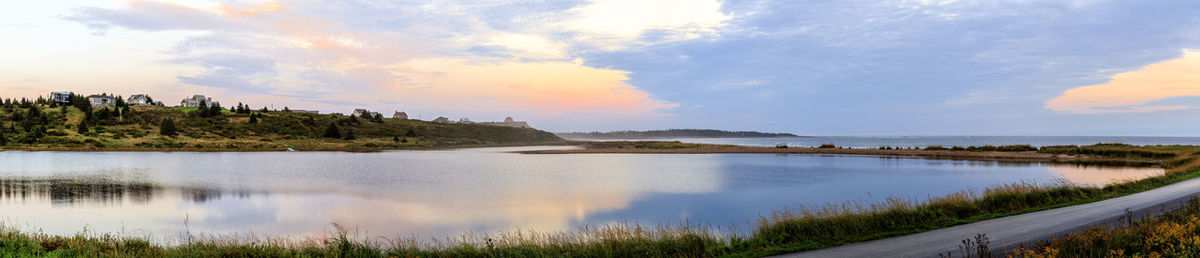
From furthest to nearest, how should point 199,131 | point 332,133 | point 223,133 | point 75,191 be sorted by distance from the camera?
point 332,133, point 223,133, point 199,131, point 75,191

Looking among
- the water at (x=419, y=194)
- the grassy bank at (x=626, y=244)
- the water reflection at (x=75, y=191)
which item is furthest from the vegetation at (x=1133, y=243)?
→ the water reflection at (x=75, y=191)

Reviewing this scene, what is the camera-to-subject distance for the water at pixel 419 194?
866 inches

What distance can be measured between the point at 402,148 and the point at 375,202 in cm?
7746

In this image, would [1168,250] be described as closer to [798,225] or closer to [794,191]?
[798,225]

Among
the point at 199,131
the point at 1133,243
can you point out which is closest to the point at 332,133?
the point at 199,131

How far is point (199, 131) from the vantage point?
101m

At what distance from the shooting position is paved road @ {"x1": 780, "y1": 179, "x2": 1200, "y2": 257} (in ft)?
38.9

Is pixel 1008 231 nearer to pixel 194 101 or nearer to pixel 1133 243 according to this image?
pixel 1133 243

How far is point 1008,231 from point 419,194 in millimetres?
27538

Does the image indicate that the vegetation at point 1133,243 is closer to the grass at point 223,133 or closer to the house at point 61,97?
the grass at point 223,133

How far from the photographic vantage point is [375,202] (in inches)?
1112

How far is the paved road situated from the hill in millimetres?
92683

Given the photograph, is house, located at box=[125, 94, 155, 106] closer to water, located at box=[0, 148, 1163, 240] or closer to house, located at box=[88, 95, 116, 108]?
house, located at box=[88, 95, 116, 108]

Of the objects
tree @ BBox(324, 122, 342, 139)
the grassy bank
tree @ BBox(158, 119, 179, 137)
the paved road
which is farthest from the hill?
the paved road
